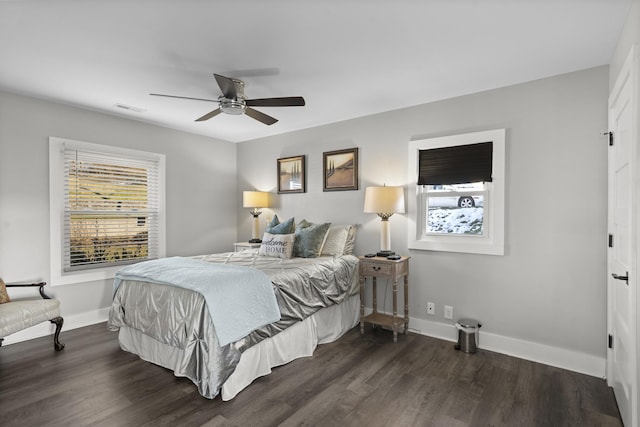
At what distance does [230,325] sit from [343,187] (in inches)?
95.5

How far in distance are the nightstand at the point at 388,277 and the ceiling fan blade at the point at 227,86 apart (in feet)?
6.71

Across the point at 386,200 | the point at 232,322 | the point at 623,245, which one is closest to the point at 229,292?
the point at 232,322

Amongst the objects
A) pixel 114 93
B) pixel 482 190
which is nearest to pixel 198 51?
pixel 114 93

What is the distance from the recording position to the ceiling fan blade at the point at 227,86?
2.45m

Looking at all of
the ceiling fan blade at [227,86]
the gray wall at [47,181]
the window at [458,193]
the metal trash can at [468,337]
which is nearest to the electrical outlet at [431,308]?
the metal trash can at [468,337]

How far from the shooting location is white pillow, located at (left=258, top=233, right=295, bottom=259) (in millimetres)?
3770

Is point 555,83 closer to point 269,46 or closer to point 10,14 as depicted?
point 269,46

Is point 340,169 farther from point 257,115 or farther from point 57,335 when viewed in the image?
point 57,335

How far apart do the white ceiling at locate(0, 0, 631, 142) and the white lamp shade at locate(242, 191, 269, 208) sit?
1.68m

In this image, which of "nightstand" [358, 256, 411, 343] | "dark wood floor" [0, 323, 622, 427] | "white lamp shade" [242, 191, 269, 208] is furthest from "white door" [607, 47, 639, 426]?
"white lamp shade" [242, 191, 269, 208]

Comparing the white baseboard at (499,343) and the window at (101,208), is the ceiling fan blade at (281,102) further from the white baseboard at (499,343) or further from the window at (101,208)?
the white baseboard at (499,343)

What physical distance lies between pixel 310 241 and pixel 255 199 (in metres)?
1.49

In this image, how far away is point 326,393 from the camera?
2.42 meters

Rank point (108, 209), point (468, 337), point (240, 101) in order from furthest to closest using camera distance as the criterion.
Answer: point (108, 209)
point (468, 337)
point (240, 101)
